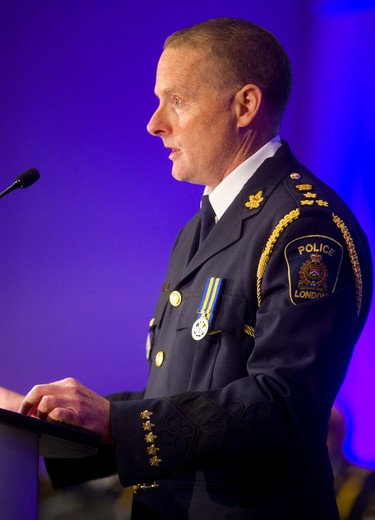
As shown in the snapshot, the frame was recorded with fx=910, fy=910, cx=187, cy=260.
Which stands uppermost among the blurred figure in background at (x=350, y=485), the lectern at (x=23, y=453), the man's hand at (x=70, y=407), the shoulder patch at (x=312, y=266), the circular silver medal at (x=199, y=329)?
the shoulder patch at (x=312, y=266)

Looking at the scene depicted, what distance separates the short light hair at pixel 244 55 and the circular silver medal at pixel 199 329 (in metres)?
0.50

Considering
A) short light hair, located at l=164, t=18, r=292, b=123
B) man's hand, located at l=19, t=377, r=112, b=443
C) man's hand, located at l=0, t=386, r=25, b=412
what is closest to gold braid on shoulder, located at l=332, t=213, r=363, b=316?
short light hair, located at l=164, t=18, r=292, b=123

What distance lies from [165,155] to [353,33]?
77cm

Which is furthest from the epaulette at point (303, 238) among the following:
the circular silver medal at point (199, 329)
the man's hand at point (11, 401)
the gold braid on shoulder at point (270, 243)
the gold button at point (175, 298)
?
the man's hand at point (11, 401)

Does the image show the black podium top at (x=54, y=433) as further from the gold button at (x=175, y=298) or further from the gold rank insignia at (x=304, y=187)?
the gold rank insignia at (x=304, y=187)

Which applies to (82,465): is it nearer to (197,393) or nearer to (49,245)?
(197,393)

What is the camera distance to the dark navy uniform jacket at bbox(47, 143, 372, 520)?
1.44 metres

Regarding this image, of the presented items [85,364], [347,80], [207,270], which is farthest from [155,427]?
[347,80]

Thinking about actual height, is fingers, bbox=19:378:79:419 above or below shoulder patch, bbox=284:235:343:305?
below

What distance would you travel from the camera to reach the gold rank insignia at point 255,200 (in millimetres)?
1736

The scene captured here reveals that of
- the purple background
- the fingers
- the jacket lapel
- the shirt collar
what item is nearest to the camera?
the fingers

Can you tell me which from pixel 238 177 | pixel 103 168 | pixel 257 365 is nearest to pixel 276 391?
pixel 257 365

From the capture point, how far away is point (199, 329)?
166cm

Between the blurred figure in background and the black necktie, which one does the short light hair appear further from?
the blurred figure in background
